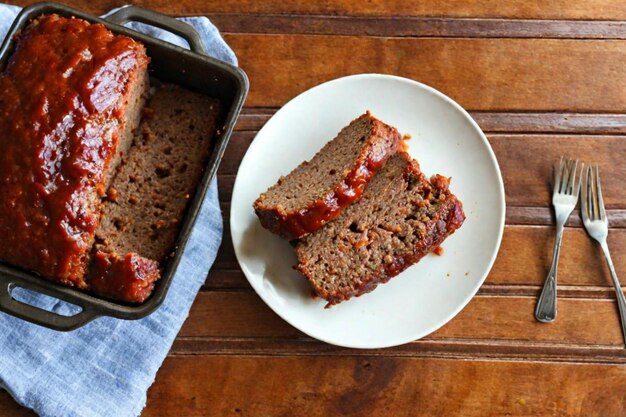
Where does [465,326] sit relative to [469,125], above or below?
below

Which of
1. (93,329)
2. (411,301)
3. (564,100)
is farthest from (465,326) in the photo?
(93,329)

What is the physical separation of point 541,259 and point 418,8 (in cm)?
133

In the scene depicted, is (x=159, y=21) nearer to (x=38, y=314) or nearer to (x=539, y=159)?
(x=38, y=314)

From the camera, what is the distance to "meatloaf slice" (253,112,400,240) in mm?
2707

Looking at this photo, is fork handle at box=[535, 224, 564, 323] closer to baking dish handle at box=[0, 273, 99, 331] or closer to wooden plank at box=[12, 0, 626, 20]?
wooden plank at box=[12, 0, 626, 20]

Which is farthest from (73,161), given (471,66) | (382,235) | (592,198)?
(592,198)

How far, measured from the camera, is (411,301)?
2938 mm

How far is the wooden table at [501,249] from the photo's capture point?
119 inches

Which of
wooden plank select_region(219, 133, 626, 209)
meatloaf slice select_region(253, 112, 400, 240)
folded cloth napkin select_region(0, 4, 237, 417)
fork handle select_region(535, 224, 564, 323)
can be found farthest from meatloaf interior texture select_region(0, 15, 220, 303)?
fork handle select_region(535, 224, 564, 323)

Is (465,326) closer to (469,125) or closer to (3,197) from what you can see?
(469,125)

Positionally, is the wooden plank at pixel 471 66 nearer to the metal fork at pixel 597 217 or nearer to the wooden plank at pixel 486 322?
the metal fork at pixel 597 217

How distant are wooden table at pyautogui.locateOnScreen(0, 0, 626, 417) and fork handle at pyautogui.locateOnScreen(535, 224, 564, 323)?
4cm

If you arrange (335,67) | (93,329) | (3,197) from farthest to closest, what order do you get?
(335,67) → (93,329) → (3,197)

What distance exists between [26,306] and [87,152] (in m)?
0.63
